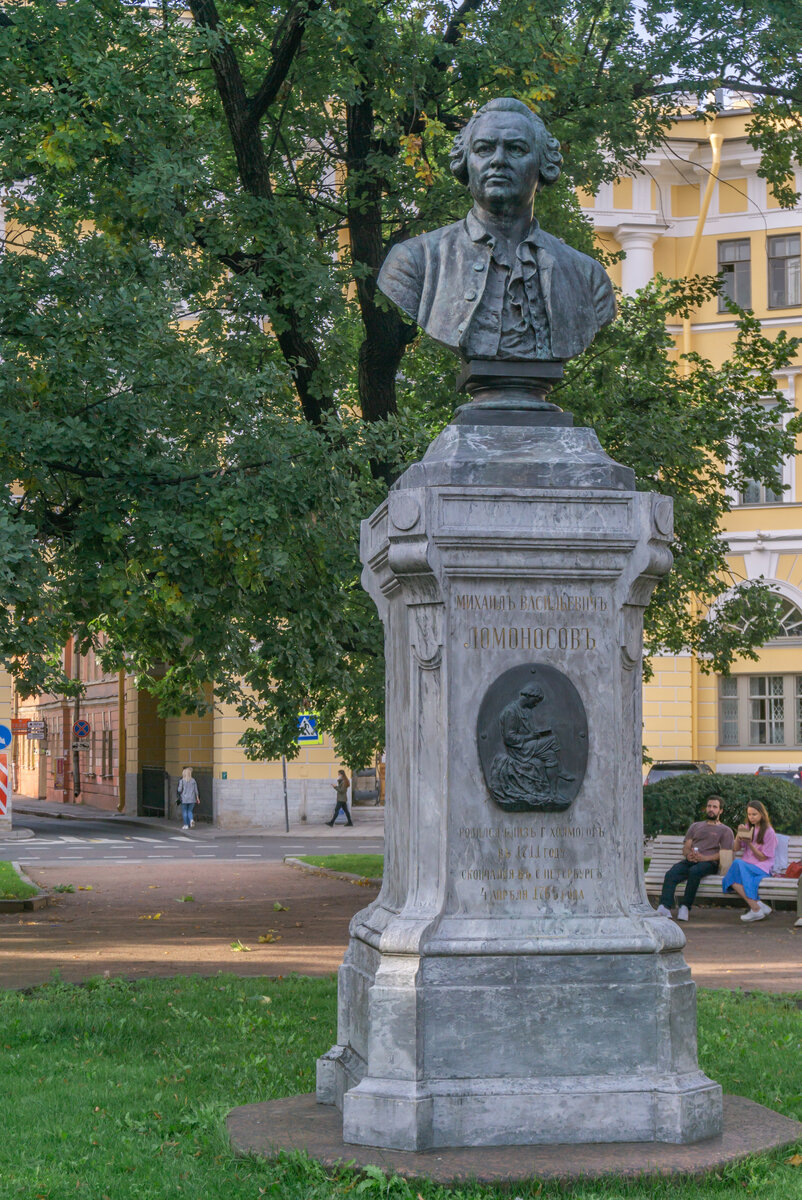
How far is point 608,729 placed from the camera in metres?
6.48

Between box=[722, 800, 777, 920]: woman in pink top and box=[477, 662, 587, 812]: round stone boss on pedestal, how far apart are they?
10640mm

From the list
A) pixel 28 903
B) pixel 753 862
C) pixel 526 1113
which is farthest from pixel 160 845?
pixel 526 1113

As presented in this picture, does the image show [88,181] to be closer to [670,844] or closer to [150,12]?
[150,12]

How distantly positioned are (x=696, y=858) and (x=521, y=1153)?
11.0 m

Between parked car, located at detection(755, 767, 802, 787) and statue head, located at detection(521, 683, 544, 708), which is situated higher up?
statue head, located at detection(521, 683, 544, 708)

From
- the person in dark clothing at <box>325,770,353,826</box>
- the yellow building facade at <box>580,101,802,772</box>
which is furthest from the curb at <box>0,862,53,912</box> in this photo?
the yellow building facade at <box>580,101,802,772</box>

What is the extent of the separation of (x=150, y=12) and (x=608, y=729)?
11.0 m

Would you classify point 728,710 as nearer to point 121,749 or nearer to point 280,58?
point 121,749

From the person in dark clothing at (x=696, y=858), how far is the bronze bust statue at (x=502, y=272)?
1031 centimetres

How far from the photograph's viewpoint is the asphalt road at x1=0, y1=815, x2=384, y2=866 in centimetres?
2694

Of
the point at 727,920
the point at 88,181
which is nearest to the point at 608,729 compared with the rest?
the point at 88,181

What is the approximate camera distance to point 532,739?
6.34m

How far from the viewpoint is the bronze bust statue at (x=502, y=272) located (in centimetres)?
687

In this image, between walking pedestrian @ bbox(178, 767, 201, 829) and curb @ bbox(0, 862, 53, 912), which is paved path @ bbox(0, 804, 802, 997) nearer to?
curb @ bbox(0, 862, 53, 912)
